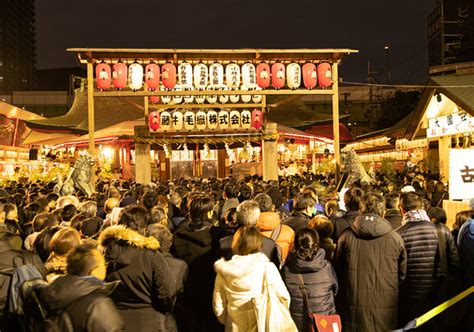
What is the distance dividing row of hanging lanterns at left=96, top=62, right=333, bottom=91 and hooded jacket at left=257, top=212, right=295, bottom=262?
12.9m

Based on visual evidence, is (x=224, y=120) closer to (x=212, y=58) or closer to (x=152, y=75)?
(x=212, y=58)

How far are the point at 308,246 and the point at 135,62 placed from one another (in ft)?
47.3

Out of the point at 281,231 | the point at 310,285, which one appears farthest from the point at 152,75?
the point at 310,285

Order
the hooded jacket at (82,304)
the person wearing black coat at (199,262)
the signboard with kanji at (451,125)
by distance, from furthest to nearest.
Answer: the signboard with kanji at (451,125)
the person wearing black coat at (199,262)
the hooded jacket at (82,304)

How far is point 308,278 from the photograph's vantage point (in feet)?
14.6

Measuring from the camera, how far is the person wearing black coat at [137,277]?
4.00m

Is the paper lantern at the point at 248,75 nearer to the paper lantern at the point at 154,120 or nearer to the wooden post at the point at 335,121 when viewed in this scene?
the wooden post at the point at 335,121

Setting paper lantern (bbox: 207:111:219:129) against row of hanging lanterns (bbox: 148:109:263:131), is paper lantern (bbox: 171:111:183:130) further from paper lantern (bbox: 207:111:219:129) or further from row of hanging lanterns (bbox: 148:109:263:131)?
paper lantern (bbox: 207:111:219:129)

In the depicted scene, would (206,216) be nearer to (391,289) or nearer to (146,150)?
(391,289)

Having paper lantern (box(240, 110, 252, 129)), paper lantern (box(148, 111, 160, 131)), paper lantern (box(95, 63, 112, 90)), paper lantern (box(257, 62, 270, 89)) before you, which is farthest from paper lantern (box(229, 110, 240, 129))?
paper lantern (box(95, 63, 112, 90))

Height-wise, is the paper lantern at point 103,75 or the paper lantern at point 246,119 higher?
the paper lantern at point 103,75

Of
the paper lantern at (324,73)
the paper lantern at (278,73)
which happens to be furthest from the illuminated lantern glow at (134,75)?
the paper lantern at (324,73)

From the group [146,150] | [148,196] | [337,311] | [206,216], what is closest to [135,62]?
[146,150]

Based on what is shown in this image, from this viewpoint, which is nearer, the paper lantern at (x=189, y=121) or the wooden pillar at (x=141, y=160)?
the wooden pillar at (x=141, y=160)
